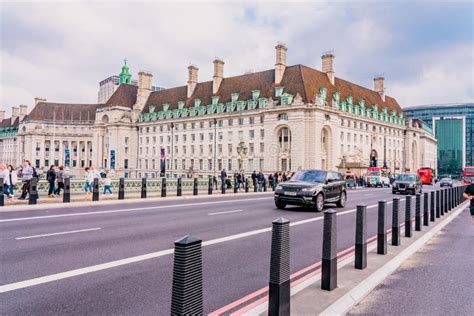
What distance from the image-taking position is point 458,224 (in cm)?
1370

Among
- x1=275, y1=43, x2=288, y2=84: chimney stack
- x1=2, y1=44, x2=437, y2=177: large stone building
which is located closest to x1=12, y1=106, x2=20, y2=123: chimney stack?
x1=2, y1=44, x2=437, y2=177: large stone building

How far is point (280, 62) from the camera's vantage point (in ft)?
231

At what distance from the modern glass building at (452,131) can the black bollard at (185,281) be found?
17720 centimetres

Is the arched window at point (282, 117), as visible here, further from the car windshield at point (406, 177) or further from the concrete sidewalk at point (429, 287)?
the concrete sidewalk at point (429, 287)

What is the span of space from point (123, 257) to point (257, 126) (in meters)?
64.5

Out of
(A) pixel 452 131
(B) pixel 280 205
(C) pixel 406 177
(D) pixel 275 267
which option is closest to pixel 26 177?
(B) pixel 280 205

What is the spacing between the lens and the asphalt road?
192 inches

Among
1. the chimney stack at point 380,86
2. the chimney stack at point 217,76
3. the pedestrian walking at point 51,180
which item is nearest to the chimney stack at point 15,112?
the chimney stack at point 217,76

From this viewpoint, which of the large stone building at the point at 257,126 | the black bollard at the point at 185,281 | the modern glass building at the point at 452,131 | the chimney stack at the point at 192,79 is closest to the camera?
the black bollard at the point at 185,281

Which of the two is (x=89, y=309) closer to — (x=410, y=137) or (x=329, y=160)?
(x=329, y=160)

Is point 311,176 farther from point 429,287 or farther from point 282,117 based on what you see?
point 282,117

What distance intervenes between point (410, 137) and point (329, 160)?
40704 millimetres

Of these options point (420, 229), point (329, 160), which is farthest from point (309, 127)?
point (420, 229)

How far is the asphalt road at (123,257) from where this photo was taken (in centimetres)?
489
